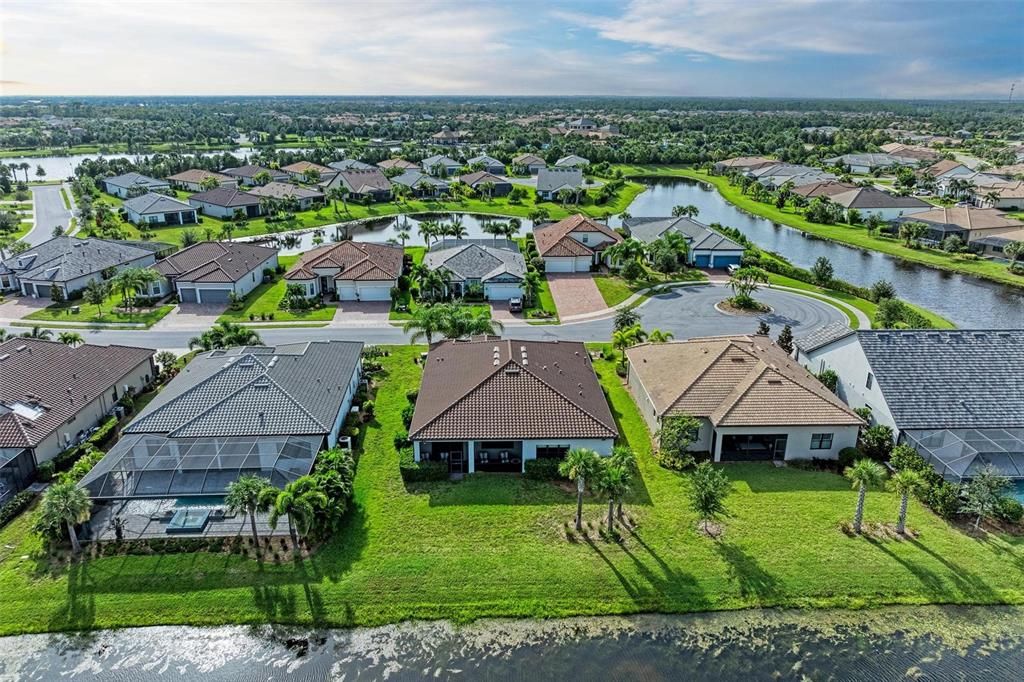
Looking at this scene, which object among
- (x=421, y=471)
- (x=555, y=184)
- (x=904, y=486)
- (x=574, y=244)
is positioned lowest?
(x=421, y=471)

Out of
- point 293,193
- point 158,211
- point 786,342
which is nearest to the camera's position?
point 786,342

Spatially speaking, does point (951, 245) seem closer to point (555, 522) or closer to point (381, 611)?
point (555, 522)

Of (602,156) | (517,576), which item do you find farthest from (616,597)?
(602,156)

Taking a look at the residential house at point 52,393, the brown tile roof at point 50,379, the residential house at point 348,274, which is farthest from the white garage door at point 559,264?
the brown tile roof at point 50,379

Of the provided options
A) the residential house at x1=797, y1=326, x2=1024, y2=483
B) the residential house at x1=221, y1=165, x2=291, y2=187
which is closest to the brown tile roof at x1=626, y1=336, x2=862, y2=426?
the residential house at x1=797, y1=326, x2=1024, y2=483

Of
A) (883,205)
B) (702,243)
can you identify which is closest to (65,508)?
(702,243)

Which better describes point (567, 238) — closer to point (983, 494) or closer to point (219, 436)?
point (219, 436)

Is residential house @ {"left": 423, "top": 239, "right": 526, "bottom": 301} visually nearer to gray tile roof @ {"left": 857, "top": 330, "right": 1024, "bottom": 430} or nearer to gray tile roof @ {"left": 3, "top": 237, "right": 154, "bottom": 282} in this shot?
gray tile roof @ {"left": 3, "top": 237, "right": 154, "bottom": 282}

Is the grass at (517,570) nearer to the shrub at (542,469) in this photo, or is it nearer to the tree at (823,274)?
the shrub at (542,469)
